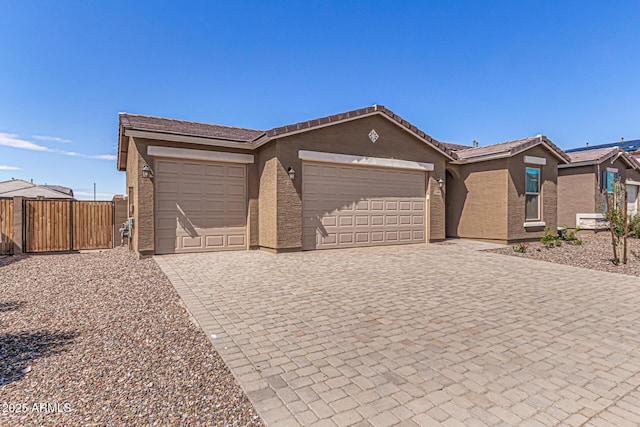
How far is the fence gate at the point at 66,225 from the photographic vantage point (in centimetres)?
1080

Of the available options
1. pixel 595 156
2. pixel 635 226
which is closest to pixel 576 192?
pixel 595 156

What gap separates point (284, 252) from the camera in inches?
390

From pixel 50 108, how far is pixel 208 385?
16091mm

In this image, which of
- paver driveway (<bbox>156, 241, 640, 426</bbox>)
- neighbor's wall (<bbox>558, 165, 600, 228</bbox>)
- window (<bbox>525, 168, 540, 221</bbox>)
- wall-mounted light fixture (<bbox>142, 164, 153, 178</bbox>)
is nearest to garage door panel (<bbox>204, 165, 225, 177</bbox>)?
wall-mounted light fixture (<bbox>142, 164, 153, 178</bbox>)

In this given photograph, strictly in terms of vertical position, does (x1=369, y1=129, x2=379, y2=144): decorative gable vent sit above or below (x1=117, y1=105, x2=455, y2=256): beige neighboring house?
above

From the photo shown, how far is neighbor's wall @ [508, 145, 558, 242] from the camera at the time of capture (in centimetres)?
1241

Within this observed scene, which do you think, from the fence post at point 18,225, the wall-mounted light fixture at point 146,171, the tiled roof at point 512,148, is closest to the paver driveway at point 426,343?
the wall-mounted light fixture at point 146,171

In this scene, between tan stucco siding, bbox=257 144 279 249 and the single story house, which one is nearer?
the single story house

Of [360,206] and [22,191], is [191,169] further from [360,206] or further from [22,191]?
[22,191]

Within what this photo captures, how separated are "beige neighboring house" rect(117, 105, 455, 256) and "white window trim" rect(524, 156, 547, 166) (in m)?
3.67

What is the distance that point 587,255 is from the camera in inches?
389

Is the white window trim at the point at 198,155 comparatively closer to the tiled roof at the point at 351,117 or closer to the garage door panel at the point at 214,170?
the garage door panel at the point at 214,170

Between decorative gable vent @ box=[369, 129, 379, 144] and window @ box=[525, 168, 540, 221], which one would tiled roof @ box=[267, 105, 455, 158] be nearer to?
decorative gable vent @ box=[369, 129, 379, 144]

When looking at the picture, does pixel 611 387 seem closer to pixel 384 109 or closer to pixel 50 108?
pixel 384 109
